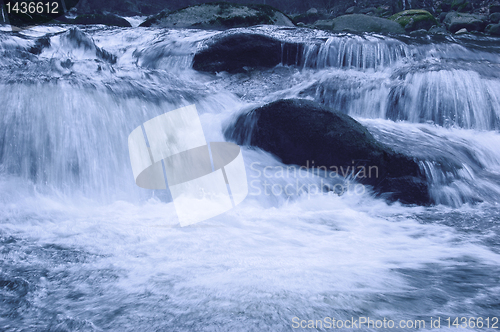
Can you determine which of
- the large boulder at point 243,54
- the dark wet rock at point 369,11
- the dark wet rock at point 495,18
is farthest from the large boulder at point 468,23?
the large boulder at point 243,54

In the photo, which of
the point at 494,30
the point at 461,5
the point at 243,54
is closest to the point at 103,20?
the point at 243,54

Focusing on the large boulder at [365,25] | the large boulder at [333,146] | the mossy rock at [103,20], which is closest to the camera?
the large boulder at [333,146]

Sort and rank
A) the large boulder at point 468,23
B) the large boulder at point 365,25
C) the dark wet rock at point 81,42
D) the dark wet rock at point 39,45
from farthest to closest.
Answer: the large boulder at point 468,23
the large boulder at point 365,25
the dark wet rock at point 81,42
the dark wet rock at point 39,45

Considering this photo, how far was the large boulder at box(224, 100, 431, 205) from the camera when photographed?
3848mm

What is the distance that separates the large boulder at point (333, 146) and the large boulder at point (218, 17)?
800 centimetres

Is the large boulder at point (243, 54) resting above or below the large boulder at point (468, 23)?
below

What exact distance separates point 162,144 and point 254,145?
1079 millimetres

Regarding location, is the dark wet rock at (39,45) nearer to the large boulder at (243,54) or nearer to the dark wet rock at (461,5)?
the large boulder at (243,54)

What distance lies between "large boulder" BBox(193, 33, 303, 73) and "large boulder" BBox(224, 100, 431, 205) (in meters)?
3.47

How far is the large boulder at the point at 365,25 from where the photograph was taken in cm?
1099

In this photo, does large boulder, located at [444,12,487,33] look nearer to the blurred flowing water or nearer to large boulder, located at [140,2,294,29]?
large boulder, located at [140,2,294,29]

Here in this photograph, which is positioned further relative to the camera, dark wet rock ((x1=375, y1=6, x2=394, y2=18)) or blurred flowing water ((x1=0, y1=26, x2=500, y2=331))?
dark wet rock ((x1=375, y1=6, x2=394, y2=18))

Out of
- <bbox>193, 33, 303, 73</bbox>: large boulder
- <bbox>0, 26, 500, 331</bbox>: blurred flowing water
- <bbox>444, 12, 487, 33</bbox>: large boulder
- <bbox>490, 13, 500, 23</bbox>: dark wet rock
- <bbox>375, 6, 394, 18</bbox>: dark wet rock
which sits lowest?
<bbox>0, 26, 500, 331</bbox>: blurred flowing water

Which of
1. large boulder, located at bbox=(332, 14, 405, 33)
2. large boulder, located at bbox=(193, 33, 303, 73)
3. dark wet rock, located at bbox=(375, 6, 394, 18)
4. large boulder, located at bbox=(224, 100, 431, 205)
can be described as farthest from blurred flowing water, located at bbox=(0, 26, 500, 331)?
dark wet rock, located at bbox=(375, 6, 394, 18)
